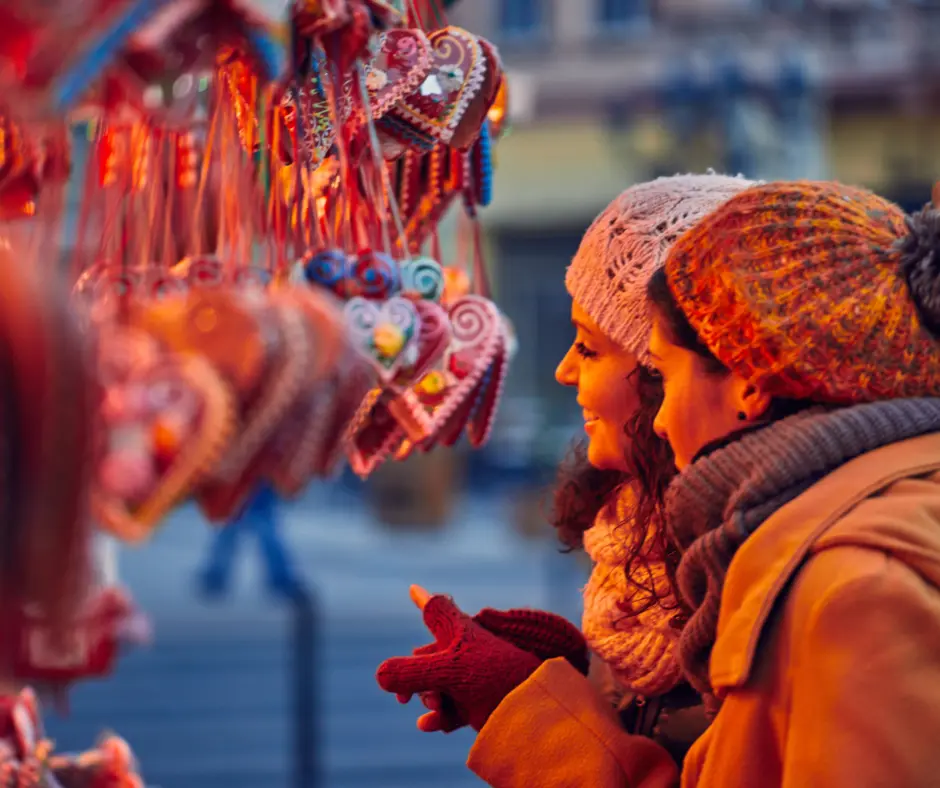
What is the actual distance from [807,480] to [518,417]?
39.8 ft

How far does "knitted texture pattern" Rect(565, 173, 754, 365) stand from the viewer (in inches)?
61.1

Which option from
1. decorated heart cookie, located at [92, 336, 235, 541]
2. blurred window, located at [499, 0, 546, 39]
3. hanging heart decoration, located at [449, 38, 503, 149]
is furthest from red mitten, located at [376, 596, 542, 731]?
blurred window, located at [499, 0, 546, 39]

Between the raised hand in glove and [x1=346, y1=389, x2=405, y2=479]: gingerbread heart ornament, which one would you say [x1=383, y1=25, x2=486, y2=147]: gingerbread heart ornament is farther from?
the raised hand in glove

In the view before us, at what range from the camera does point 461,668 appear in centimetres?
152

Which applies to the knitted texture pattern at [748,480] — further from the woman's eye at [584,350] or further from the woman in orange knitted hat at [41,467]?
the woman in orange knitted hat at [41,467]

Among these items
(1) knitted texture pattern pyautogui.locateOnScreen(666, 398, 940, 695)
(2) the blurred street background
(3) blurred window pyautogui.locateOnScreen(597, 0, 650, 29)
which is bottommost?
(2) the blurred street background

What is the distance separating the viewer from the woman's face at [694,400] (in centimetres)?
135

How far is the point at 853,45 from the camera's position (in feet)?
43.8

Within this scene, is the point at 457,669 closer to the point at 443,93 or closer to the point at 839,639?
the point at 839,639

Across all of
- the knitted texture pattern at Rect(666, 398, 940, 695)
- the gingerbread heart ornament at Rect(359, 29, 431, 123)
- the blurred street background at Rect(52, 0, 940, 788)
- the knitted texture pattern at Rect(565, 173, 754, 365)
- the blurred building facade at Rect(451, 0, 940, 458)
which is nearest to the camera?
the knitted texture pattern at Rect(666, 398, 940, 695)

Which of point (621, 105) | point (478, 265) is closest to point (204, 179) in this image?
point (478, 265)

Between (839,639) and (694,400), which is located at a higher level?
(694,400)

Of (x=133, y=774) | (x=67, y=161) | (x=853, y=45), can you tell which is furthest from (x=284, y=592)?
(x=853, y=45)

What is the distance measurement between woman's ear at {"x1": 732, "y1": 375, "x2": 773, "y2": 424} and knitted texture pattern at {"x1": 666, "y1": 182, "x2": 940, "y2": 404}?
0.01 metres
